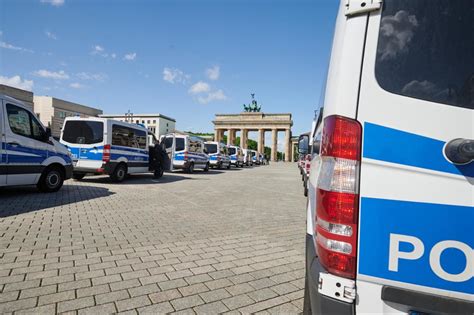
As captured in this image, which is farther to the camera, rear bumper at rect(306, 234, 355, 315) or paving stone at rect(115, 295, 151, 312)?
paving stone at rect(115, 295, 151, 312)

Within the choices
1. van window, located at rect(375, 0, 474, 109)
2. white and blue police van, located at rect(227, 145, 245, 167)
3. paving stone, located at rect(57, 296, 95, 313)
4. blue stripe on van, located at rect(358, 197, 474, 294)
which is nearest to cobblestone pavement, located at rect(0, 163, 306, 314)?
paving stone, located at rect(57, 296, 95, 313)

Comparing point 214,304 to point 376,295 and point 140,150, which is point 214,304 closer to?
point 376,295

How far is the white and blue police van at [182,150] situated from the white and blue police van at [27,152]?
7.72 metres

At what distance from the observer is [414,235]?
Result: 1.27 m

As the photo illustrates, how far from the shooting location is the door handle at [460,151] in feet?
4.00

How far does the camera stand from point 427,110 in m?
1.28

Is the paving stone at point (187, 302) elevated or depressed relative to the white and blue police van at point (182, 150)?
depressed

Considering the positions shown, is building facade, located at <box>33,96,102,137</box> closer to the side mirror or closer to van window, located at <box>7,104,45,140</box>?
the side mirror

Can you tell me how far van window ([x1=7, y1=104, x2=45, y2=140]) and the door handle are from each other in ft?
26.9

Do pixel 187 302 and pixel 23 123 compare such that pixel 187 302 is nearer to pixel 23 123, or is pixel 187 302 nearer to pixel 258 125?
pixel 23 123

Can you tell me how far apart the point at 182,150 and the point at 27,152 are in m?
10.0

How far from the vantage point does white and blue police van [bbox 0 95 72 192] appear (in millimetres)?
6410

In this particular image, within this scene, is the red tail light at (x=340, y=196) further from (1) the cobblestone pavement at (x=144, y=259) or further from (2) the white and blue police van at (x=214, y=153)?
(2) the white and blue police van at (x=214, y=153)

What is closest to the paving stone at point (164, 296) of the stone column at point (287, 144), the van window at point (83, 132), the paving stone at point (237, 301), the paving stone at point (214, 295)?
the paving stone at point (214, 295)
